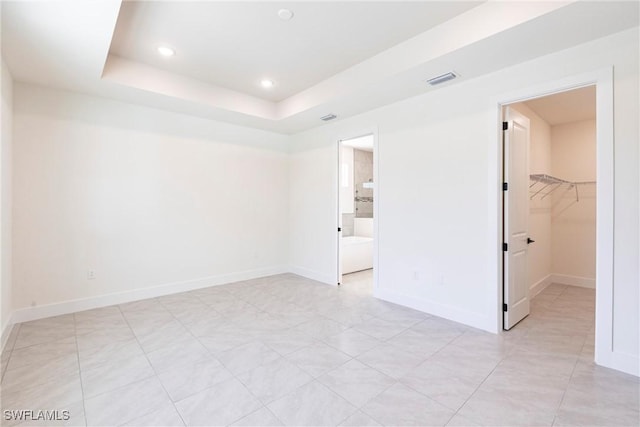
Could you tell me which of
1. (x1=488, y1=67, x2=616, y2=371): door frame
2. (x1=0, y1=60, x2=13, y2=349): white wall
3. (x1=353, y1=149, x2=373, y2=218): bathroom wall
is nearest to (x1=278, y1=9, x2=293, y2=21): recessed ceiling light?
(x1=488, y1=67, x2=616, y2=371): door frame

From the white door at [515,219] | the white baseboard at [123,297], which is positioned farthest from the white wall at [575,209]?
the white baseboard at [123,297]

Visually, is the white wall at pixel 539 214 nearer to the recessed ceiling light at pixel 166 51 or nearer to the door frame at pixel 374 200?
the door frame at pixel 374 200

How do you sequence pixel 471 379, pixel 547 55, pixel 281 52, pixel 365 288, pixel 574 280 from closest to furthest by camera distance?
1. pixel 471 379
2. pixel 547 55
3. pixel 281 52
4. pixel 365 288
5. pixel 574 280

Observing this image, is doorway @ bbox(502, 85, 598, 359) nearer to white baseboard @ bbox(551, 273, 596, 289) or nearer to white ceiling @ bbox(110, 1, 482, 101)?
white baseboard @ bbox(551, 273, 596, 289)

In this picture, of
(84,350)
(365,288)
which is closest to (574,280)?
(365,288)

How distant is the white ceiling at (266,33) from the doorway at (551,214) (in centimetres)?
148

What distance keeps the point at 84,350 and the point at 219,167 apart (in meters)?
3.09

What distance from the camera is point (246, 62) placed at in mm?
3521

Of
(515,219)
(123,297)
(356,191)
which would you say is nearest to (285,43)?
(515,219)

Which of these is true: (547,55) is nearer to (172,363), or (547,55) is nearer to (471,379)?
(471,379)

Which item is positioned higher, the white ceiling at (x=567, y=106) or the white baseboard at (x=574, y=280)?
the white ceiling at (x=567, y=106)

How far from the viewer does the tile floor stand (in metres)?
1.87

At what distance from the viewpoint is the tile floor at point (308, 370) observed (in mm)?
1874

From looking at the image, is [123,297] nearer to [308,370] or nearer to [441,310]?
[308,370]
